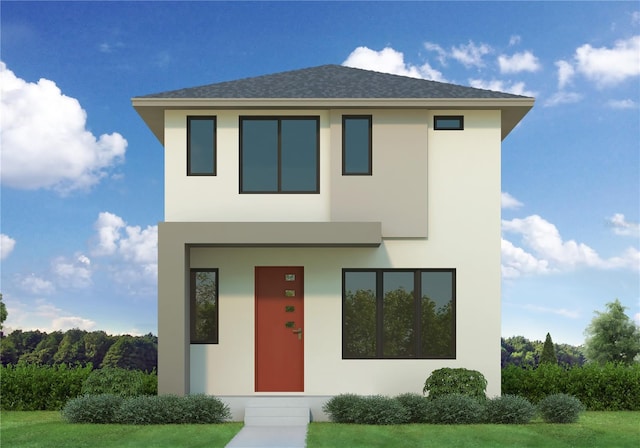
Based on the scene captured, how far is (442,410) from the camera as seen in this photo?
1212 cm

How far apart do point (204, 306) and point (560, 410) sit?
24.2 feet

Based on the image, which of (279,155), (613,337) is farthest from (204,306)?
(613,337)

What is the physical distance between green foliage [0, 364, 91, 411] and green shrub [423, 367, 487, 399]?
789cm

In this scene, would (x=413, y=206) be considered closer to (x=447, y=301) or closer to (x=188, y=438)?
(x=447, y=301)

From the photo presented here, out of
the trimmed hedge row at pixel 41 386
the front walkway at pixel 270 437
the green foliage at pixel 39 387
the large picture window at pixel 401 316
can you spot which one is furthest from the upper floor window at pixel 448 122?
the green foliage at pixel 39 387

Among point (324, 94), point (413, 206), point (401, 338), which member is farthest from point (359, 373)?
point (324, 94)

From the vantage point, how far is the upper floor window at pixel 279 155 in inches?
541

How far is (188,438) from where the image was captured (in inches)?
425

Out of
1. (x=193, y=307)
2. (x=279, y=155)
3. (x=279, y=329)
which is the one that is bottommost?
(x=279, y=329)

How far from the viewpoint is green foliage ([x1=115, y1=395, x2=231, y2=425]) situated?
1205cm

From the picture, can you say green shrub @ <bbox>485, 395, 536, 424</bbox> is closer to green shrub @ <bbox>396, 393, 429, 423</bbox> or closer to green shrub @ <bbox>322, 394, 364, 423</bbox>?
green shrub @ <bbox>396, 393, 429, 423</bbox>

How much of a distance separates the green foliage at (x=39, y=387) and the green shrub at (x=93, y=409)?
2.52 meters

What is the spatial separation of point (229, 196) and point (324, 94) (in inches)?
115

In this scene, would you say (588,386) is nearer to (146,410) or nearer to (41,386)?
Answer: (146,410)
